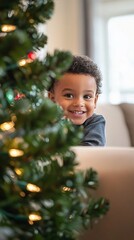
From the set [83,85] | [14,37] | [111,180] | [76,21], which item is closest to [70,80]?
[83,85]

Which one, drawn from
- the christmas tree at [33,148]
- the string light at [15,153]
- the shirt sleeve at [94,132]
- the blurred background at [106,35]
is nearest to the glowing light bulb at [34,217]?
the christmas tree at [33,148]

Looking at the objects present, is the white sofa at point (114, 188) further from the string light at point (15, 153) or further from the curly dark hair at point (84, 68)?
the curly dark hair at point (84, 68)

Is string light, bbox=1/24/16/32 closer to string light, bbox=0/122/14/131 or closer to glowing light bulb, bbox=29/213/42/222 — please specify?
string light, bbox=0/122/14/131

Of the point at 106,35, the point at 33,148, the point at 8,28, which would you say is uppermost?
the point at 106,35

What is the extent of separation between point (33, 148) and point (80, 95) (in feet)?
2.52

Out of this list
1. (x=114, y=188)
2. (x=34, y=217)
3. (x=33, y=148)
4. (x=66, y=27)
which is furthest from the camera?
(x=66, y=27)

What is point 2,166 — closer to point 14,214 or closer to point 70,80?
point 14,214

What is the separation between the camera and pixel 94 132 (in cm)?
120

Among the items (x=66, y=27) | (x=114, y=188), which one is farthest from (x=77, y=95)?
(x=66, y=27)

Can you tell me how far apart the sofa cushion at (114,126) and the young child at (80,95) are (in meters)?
0.47

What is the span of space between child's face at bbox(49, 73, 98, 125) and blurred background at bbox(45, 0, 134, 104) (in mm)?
1878

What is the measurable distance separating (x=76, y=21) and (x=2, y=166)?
8.96ft

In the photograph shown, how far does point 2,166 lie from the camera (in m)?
0.47

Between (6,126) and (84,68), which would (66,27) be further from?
(6,126)
